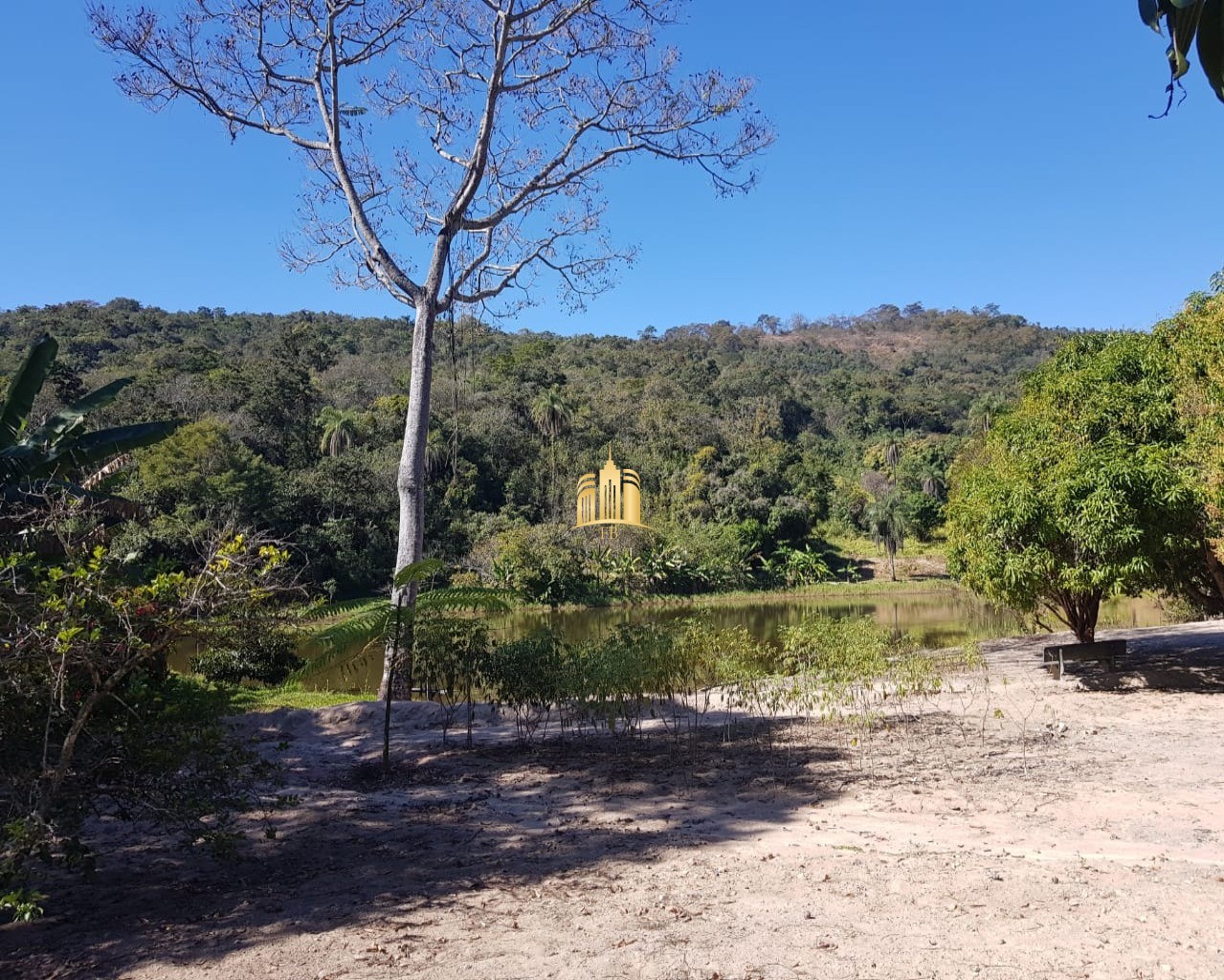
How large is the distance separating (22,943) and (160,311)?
260 feet

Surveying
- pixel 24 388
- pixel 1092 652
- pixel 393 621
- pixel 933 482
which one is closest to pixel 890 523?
pixel 933 482

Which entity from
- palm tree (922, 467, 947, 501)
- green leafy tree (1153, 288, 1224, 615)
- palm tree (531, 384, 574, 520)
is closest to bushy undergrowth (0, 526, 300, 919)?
green leafy tree (1153, 288, 1224, 615)

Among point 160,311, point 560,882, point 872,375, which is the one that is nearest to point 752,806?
point 560,882

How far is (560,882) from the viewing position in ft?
15.4

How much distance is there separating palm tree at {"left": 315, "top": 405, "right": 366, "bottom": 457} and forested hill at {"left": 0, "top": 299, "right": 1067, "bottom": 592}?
9 cm

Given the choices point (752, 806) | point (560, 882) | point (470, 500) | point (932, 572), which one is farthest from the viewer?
point (932, 572)

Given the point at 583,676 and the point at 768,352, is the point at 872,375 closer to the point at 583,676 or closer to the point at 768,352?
the point at 768,352

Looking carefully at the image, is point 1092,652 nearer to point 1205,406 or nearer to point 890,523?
point 1205,406

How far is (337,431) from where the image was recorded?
130ft

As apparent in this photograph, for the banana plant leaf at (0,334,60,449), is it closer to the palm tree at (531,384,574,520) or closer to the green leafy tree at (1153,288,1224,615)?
the green leafy tree at (1153,288,1224,615)

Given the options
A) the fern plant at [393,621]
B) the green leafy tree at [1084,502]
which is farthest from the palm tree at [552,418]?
the fern plant at [393,621]

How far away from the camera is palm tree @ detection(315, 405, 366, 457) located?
131 feet

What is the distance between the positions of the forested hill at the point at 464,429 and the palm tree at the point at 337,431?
9 centimetres

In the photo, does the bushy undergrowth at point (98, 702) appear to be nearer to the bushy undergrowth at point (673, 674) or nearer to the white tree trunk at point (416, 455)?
the bushy undergrowth at point (673, 674)
